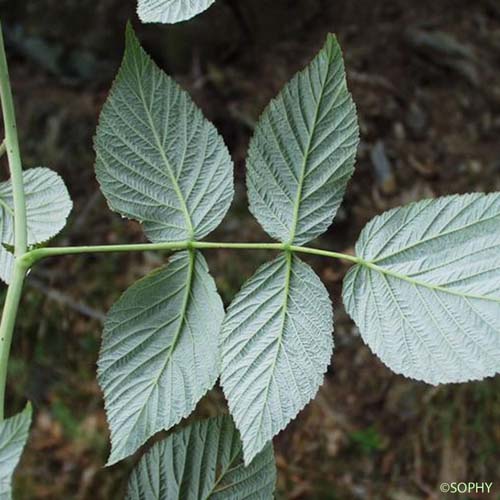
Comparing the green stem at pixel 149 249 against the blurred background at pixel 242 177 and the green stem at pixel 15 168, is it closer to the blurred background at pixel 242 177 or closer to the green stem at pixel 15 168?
the green stem at pixel 15 168

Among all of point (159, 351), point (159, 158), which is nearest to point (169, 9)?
point (159, 158)

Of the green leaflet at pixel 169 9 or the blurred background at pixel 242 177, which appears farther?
the blurred background at pixel 242 177

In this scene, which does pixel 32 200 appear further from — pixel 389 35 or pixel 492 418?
pixel 389 35

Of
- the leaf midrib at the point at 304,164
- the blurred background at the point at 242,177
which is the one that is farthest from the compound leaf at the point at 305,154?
the blurred background at the point at 242,177

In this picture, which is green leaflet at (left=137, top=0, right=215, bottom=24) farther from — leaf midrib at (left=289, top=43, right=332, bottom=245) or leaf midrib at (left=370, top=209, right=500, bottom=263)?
leaf midrib at (left=370, top=209, right=500, bottom=263)

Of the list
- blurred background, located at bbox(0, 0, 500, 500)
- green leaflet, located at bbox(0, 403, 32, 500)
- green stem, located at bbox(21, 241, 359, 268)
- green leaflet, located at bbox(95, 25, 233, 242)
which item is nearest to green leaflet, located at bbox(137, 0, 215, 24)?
green leaflet, located at bbox(95, 25, 233, 242)
